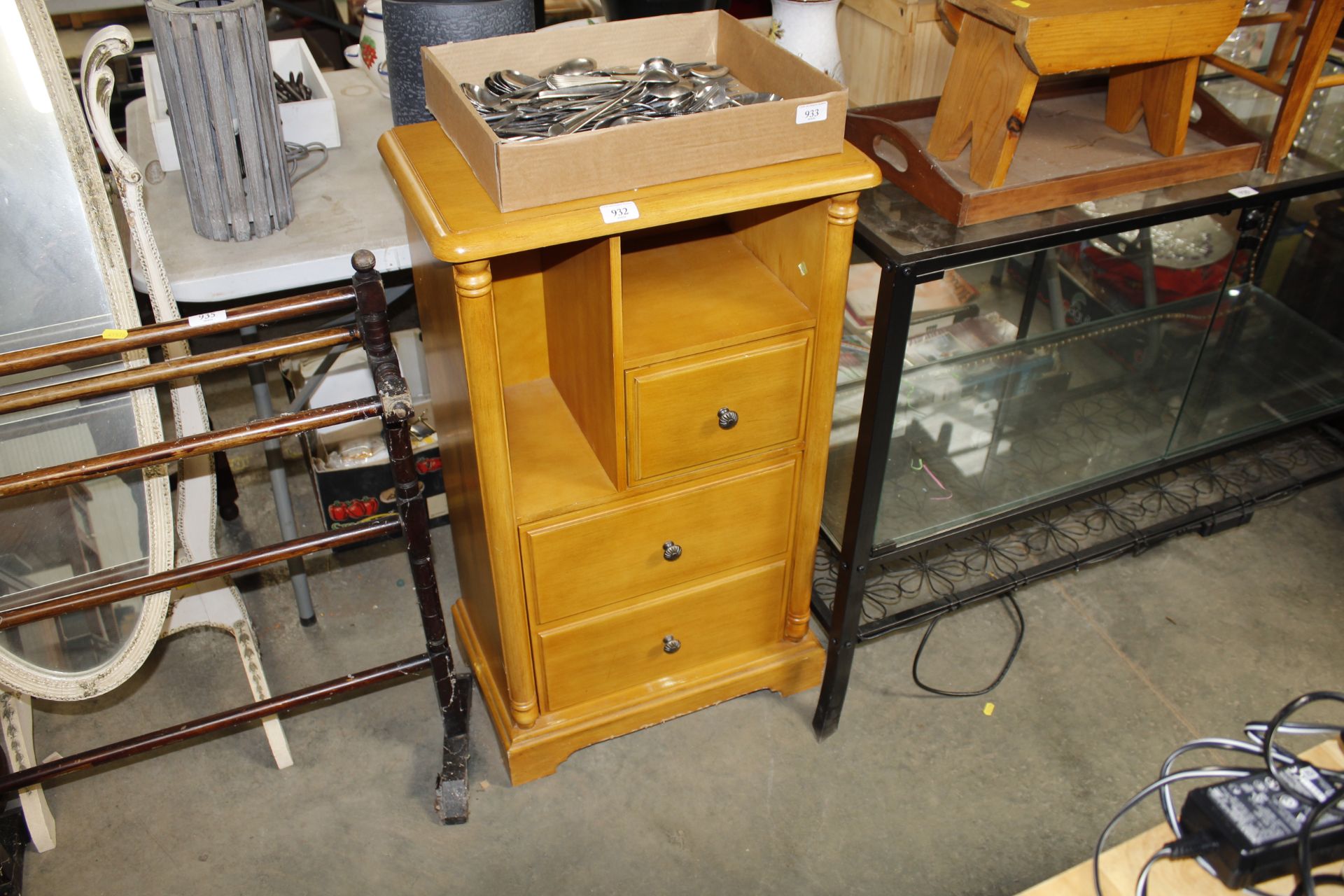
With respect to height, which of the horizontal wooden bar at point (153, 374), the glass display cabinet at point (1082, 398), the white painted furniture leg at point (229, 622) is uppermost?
the horizontal wooden bar at point (153, 374)

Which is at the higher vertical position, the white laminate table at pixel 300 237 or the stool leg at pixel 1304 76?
the stool leg at pixel 1304 76

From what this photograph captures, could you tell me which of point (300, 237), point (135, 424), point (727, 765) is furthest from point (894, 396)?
point (135, 424)

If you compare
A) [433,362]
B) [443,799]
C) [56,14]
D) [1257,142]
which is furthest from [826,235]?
[56,14]

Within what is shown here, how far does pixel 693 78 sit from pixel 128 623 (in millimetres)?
1336

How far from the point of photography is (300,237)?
6.09 ft

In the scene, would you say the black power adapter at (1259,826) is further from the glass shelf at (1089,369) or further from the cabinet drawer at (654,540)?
the glass shelf at (1089,369)

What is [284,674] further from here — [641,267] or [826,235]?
[826,235]

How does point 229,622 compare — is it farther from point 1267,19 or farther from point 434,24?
point 1267,19

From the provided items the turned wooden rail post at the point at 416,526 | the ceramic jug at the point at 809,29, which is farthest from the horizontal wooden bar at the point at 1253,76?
the turned wooden rail post at the point at 416,526

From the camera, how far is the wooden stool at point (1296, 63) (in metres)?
1.69

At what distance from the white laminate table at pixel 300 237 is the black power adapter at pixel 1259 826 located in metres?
1.44

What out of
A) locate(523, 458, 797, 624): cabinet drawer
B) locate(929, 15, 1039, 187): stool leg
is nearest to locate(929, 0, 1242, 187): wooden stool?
locate(929, 15, 1039, 187): stool leg

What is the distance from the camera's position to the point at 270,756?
6.73 feet

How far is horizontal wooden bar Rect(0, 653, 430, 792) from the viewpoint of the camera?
5.47ft
